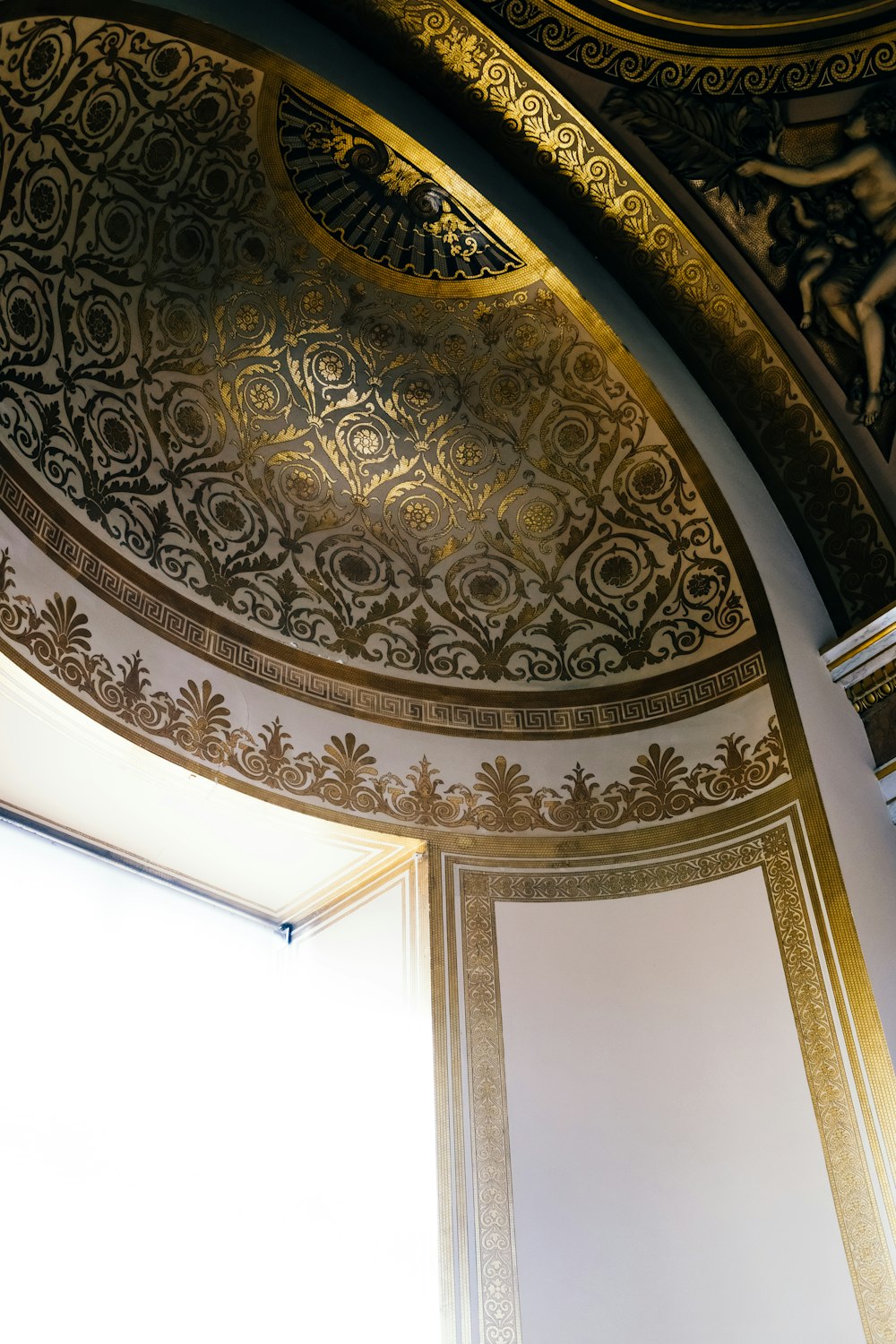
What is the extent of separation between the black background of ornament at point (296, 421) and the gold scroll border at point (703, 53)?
2.76 ft

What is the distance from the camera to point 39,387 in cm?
411

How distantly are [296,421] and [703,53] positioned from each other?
195 cm

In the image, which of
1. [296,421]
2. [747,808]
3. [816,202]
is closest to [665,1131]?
[747,808]

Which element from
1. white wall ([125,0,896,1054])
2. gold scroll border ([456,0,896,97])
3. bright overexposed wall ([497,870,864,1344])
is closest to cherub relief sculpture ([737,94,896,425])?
gold scroll border ([456,0,896,97])

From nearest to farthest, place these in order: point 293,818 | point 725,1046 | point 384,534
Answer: point 725,1046, point 293,818, point 384,534

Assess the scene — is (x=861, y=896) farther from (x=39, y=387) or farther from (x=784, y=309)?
(x=39, y=387)

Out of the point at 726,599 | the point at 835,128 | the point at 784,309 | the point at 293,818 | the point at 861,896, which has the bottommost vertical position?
the point at 861,896

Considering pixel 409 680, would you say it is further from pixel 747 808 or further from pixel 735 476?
pixel 735 476

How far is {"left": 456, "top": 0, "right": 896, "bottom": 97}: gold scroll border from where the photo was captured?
4445 mm

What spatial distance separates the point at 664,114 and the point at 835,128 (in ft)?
1.99

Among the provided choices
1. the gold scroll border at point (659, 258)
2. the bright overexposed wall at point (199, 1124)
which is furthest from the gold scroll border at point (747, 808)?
the bright overexposed wall at point (199, 1124)

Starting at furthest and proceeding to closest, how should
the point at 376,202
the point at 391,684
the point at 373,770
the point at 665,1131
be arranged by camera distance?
1. the point at 391,684
2. the point at 376,202
3. the point at 373,770
4. the point at 665,1131

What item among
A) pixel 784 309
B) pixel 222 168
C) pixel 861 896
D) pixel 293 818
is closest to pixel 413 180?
pixel 222 168

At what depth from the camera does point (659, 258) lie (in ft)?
15.9
